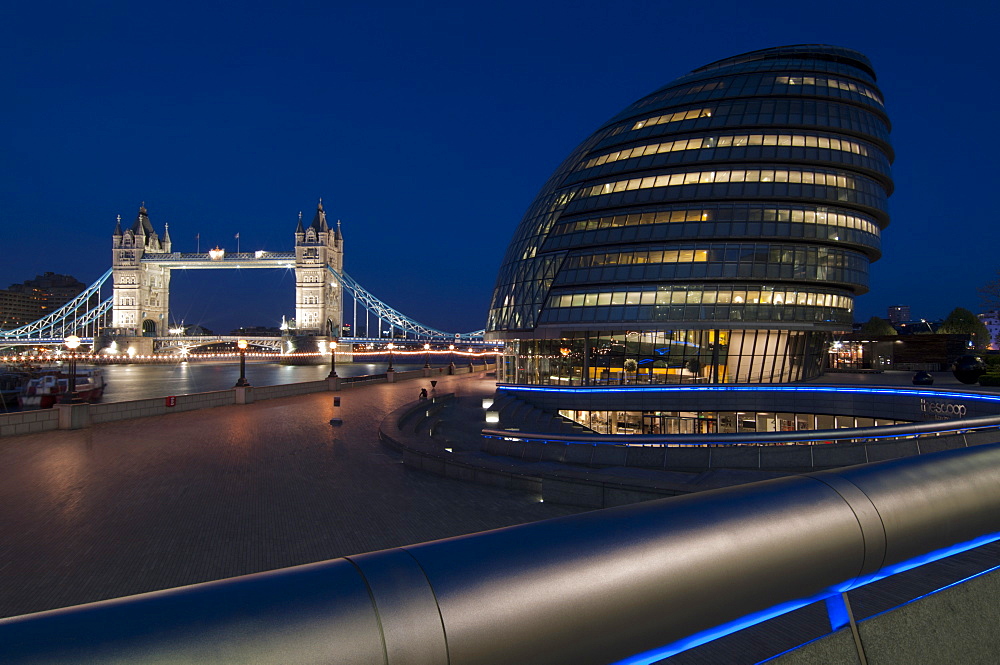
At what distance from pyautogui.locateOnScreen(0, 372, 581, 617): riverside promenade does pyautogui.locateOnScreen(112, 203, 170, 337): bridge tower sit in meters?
156

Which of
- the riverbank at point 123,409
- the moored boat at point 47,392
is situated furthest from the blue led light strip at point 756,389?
the moored boat at point 47,392

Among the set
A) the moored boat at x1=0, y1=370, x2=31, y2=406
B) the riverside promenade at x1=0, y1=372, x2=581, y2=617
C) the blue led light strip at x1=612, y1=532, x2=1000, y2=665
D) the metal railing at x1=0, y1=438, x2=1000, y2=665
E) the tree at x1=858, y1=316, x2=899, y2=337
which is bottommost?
the moored boat at x1=0, y1=370, x2=31, y2=406

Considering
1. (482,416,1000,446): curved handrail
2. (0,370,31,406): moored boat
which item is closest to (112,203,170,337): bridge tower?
(0,370,31,406): moored boat

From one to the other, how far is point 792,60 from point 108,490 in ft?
194

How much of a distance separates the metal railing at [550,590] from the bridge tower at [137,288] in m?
175

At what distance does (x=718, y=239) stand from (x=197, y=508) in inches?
1621

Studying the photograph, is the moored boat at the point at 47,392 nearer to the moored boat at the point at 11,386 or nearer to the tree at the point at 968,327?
the moored boat at the point at 11,386

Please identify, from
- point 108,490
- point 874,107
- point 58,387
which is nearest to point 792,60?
point 874,107

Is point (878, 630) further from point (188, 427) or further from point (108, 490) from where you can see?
point (188, 427)

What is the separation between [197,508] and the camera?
11703 mm

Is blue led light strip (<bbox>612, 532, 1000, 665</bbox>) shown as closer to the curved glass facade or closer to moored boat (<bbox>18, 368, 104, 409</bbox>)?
the curved glass facade

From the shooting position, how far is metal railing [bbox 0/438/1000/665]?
1.54 metres

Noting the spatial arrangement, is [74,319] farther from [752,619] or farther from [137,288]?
[752,619]

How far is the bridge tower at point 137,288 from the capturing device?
154625 mm
